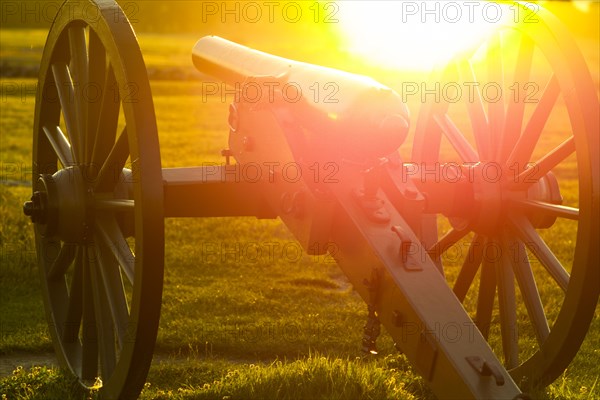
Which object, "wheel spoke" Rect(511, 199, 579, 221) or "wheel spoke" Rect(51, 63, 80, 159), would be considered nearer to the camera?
"wheel spoke" Rect(511, 199, 579, 221)

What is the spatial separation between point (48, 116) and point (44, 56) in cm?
38

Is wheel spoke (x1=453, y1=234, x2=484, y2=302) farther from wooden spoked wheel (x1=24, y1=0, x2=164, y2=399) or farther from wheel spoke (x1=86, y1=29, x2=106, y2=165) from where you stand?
wheel spoke (x1=86, y1=29, x2=106, y2=165)

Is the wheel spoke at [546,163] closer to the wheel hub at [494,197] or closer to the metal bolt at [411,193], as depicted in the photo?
the wheel hub at [494,197]

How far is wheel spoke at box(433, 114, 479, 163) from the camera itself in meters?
6.20

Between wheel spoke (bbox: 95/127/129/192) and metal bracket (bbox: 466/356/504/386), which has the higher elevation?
wheel spoke (bbox: 95/127/129/192)

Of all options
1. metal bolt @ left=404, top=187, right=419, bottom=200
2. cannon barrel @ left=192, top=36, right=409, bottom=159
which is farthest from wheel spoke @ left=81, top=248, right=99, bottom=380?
metal bolt @ left=404, top=187, right=419, bottom=200

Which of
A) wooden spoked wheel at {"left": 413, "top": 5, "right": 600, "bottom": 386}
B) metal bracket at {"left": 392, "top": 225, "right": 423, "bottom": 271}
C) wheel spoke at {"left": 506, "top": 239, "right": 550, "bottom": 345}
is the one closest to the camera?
metal bracket at {"left": 392, "top": 225, "right": 423, "bottom": 271}

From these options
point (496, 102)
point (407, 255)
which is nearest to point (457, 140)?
point (496, 102)

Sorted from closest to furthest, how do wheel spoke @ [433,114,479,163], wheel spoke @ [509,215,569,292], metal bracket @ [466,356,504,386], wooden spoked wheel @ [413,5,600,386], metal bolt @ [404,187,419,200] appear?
metal bracket @ [466,356,504,386], wooden spoked wheel @ [413,5,600,386], metal bolt @ [404,187,419,200], wheel spoke @ [509,215,569,292], wheel spoke @ [433,114,479,163]

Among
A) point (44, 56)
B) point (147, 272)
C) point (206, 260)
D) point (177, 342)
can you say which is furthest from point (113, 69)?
point (206, 260)

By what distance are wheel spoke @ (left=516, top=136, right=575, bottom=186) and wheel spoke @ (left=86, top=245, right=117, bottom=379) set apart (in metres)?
2.32

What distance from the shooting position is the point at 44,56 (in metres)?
6.21

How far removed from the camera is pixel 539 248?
5656 millimetres

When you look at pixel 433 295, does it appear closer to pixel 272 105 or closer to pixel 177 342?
pixel 272 105
